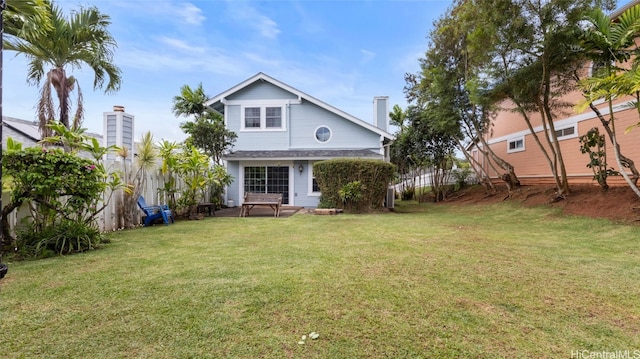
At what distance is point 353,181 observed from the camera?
11.4 meters

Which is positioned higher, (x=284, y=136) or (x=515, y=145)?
(x=284, y=136)

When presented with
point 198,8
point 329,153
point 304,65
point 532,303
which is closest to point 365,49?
point 304,65

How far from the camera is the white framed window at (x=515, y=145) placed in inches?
630

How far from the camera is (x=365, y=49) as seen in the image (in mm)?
18062

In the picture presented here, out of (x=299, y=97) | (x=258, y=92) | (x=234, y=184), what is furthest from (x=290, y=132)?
(x=234, y=184)

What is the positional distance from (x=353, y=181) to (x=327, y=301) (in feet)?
27.9

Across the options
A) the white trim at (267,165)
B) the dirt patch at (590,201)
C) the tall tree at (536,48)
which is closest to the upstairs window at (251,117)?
the white trim at (267,165)

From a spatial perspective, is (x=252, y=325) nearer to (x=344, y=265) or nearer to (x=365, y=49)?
(x=344, y=265)

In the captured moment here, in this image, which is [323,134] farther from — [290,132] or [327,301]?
[327,301]

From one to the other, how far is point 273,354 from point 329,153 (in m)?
12.1

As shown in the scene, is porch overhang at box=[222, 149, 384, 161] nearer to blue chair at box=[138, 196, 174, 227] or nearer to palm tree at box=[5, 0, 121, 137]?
blue chair at box=[138, 196, 174, 227]

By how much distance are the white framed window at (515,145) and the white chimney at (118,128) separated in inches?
708

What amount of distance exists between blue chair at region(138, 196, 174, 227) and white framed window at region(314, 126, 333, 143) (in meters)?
7.88

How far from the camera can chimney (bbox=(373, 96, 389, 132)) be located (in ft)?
51.3
